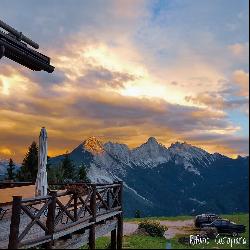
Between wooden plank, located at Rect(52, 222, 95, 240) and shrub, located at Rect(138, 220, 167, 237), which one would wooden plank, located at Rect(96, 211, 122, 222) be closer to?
wooden plank, located at Rect(52, 222, 95, 240)

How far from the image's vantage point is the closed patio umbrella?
1614 centimetres

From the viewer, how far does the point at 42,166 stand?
53.8 feet

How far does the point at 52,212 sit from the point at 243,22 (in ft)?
29.3

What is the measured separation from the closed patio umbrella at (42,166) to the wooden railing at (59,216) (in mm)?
808

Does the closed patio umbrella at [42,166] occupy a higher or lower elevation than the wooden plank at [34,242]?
higher

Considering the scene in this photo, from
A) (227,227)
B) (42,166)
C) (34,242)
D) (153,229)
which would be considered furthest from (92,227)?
(227,227)

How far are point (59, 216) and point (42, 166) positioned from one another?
211 inches

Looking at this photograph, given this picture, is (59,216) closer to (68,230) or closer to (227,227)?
(68,230)

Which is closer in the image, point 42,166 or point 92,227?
point 92,227

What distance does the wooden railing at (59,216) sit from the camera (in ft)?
31.7

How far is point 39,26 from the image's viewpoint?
64.6 ft

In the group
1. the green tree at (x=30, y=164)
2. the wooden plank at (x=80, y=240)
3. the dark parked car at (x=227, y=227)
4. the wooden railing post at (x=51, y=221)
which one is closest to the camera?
the wooden railing post at (x=51, y=221)

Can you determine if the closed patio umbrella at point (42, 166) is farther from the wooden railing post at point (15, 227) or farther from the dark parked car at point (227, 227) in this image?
the dark parked car at point (227, 227)

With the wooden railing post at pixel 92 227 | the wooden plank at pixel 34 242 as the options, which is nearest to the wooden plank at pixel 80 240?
the wooden railing post at pixel 92 227
